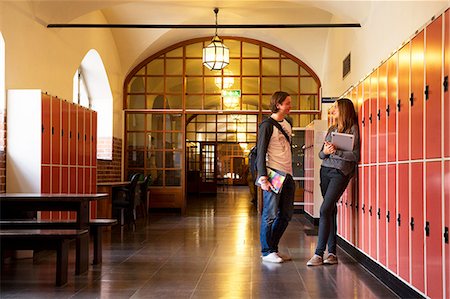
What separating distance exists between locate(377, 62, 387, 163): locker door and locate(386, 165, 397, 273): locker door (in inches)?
9.5

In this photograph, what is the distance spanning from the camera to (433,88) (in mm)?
3465

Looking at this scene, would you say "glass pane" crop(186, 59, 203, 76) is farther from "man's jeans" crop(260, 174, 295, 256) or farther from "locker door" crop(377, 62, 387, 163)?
"locker door" crop(377, 62, 387, 163)

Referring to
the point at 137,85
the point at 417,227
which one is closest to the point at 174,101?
the point at 137,85

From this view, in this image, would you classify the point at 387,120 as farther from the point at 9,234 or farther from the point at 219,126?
the point at 219,126

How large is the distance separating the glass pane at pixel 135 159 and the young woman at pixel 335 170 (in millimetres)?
7504

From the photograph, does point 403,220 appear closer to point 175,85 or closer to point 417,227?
point 417,227

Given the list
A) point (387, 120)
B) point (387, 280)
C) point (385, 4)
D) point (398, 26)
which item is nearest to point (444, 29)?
Answer: point (387, 120)

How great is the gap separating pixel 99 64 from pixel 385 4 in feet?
19.2

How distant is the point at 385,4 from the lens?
6.45m

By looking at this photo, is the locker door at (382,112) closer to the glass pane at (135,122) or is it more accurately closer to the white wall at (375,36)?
the white wall at (375,36)

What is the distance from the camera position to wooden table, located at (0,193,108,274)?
5.20 meters

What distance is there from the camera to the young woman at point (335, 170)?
5473 mm

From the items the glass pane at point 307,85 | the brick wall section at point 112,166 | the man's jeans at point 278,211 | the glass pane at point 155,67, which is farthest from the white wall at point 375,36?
the brick wall section at point 112,166

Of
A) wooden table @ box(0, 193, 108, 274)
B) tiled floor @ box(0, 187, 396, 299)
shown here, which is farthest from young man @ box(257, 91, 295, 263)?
wooden table @ box(0, 193, 108, 274)
